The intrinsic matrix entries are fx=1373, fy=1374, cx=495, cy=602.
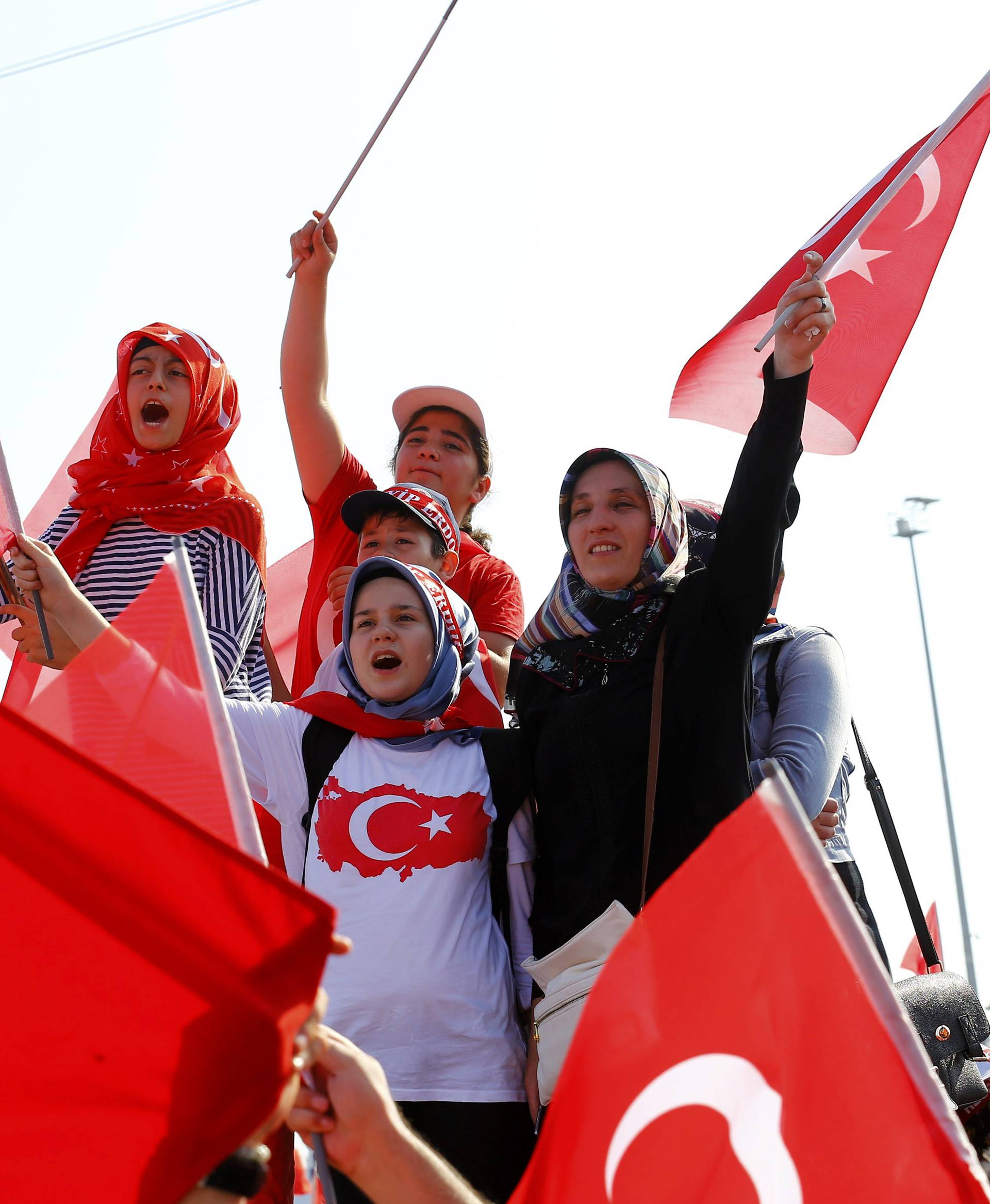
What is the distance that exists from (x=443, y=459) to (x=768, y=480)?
1.84 meters

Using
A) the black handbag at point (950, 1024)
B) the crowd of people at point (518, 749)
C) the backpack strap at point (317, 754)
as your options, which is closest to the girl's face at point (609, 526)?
the crowd of people at point (518, 749)

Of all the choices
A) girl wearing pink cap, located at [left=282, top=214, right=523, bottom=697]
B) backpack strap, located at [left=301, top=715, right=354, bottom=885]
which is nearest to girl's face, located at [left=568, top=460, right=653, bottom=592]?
backpack strap, located at [left=301, top=715, right=354, bottom=885]

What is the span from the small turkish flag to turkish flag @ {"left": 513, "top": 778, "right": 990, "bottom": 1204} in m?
1.07

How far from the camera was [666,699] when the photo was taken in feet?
9.75

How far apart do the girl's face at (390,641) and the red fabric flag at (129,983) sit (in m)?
1.50

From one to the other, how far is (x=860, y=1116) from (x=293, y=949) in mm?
749

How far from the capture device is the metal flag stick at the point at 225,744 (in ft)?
6.08

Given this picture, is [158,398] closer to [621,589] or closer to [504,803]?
[621,589]

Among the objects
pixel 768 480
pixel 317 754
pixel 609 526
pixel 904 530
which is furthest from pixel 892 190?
pixel 904 530

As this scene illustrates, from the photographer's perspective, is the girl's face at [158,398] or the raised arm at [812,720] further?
the girl's face at [158,398]

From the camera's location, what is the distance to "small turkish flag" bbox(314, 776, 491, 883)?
2.96 meters

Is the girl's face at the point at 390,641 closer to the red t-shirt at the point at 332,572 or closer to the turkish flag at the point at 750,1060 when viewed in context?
the red t-shirt at the point at 332,572

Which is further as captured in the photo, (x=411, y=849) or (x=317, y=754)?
(x=317, y=754)

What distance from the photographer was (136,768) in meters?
2.12
